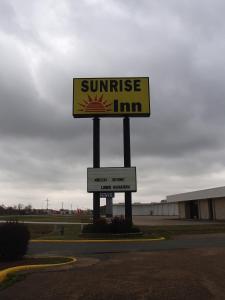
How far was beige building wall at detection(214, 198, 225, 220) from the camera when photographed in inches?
2151

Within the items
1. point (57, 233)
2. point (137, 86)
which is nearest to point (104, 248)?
point (57, 233)

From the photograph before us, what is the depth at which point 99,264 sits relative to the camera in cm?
1380

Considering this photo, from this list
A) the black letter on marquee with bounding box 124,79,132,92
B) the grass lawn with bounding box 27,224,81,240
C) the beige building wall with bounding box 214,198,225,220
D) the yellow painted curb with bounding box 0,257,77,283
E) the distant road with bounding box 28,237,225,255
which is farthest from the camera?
the beige building wall with bounding box 214,198,225,220

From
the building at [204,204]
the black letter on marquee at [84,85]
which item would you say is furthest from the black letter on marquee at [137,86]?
the building at [204,204]

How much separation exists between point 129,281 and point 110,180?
20428 millimetres

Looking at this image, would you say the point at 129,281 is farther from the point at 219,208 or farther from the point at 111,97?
the point at 219,208

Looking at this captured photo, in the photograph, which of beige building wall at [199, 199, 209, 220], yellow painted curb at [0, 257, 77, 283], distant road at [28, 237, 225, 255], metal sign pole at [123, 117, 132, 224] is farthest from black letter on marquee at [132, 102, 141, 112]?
beige building wall at [199, 199, 209, 220]

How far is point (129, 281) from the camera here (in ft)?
33.6

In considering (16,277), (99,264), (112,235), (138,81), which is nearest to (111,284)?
(16,277)

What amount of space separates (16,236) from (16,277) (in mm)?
3696

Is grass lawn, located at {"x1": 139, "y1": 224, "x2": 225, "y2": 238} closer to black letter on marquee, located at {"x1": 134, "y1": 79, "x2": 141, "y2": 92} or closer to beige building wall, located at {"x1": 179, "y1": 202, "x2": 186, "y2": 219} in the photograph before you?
black letter on marquee, located at {"x1": 134, "y1": 79, "x2": 141, "y2": 92}

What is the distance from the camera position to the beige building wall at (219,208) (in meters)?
54.6

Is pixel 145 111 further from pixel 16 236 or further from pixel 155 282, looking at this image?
pixel 155 282

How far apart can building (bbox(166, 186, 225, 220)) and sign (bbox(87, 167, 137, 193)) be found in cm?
2281
